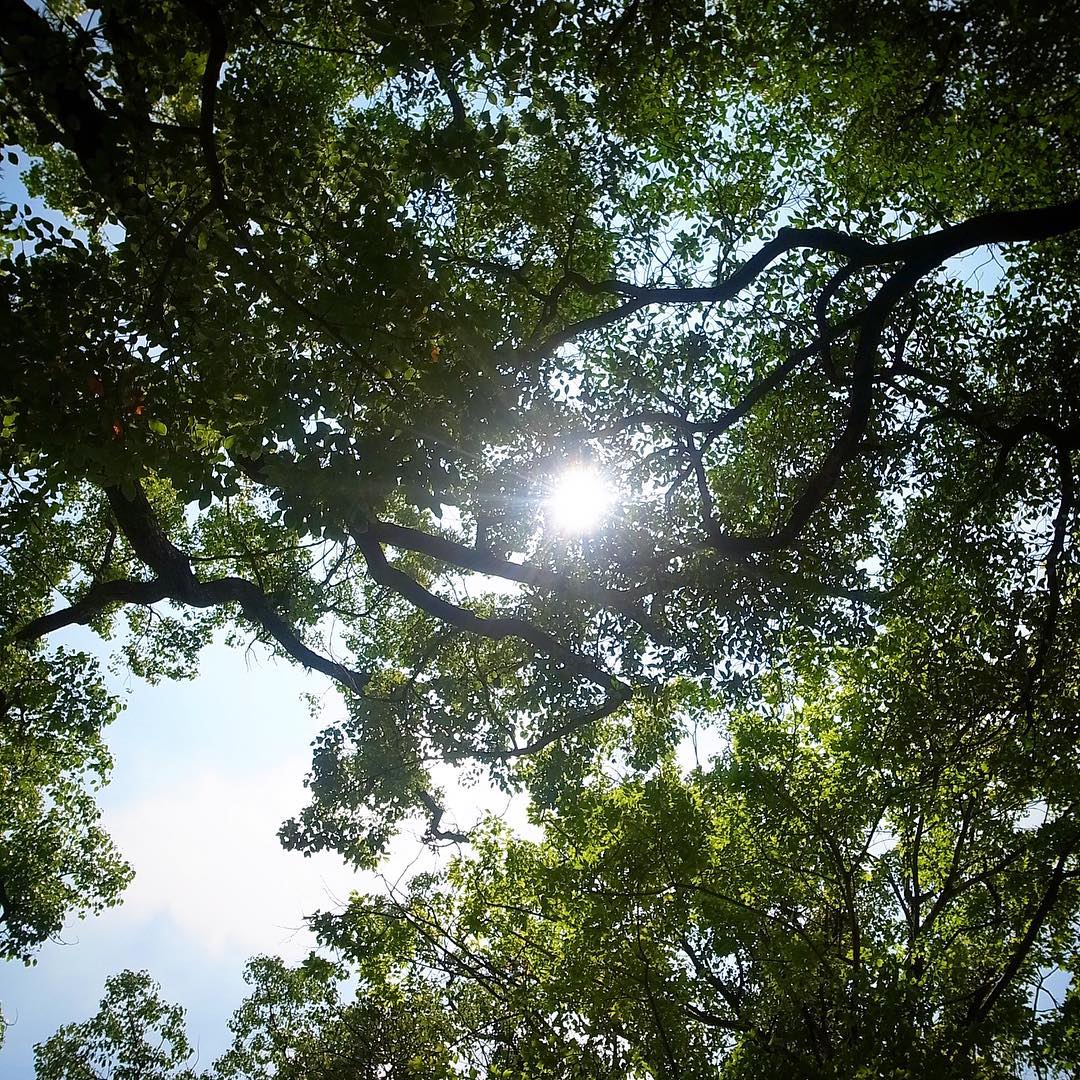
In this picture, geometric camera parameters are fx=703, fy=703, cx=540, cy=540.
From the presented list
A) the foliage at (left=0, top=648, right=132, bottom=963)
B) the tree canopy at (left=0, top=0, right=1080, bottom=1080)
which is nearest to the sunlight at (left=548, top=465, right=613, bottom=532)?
the tree canopy at (left=0, top=0, right=1080, bottom=1080)

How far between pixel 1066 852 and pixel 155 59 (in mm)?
12539

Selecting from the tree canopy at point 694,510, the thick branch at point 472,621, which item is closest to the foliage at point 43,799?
the tree canopy at point 694,510

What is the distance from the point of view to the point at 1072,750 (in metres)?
8.79

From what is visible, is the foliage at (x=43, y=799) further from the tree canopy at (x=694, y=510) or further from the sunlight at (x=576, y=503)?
the sunlight at (x=576, y=503)

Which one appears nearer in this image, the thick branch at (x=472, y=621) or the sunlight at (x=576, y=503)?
the thick branch at (x=472, y=621)

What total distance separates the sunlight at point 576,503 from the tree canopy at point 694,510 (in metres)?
0.08

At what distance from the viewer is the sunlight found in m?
9.73

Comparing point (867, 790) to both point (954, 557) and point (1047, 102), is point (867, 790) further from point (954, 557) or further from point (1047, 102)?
point (1047, 102)

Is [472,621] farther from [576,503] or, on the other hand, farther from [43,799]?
[43,799]

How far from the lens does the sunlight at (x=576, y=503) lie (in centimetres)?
973

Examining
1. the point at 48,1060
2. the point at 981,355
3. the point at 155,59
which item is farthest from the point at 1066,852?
the point at 48,1060

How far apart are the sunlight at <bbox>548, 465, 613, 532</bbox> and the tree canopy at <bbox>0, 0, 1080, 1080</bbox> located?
0.08m

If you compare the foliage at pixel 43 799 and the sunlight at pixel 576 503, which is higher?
the sunlight at pixel 576 503

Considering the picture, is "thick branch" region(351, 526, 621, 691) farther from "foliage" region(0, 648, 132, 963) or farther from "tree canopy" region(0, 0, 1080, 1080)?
"foliage" region(0, 648, 132, 963)
